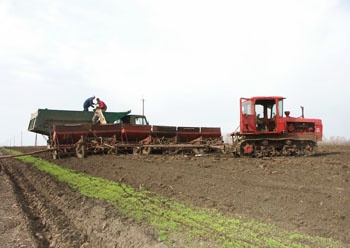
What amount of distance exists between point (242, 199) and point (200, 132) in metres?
12.6

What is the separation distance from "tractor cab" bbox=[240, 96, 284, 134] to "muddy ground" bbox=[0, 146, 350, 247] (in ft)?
16.9

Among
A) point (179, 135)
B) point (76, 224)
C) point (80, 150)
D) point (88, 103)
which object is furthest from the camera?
point (88, 103)

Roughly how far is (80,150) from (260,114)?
304 inches

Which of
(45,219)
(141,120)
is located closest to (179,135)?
(141,120)

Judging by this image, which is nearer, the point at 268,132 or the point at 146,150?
the point at 268,132

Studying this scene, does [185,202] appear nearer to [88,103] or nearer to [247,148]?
[247,148]

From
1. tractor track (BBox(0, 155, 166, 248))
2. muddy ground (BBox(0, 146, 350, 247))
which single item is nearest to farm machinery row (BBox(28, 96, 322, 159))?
muddy ground (BBox(0, 146, 350, 247))

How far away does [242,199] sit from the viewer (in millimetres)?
6105

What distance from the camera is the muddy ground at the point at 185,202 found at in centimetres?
484

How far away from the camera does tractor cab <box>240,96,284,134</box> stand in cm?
1470

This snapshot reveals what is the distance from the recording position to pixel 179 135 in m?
18.0

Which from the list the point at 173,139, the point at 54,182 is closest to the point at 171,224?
the point at 54,182

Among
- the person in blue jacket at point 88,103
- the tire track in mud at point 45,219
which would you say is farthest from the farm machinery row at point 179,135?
the tire track in mud at point 45,219

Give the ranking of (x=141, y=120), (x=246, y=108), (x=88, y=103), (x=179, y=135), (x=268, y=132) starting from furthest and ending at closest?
(x=141, y=120)
(x=88, y=103)
(x=179, y=135)
(x=246, y=108)
(x=268, y=132)
